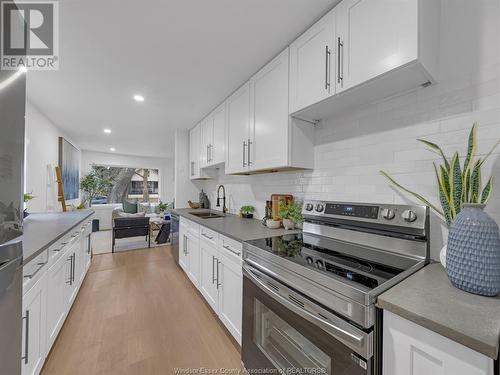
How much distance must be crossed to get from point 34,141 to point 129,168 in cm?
465

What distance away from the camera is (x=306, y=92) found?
4.81ft

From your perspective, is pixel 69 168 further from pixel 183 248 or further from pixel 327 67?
pixel 327 67

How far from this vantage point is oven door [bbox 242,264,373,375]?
0.78 m

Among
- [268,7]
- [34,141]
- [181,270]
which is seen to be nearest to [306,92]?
[268,7]

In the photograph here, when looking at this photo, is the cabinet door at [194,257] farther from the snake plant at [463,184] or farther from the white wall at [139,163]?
the white wall at [139,163]

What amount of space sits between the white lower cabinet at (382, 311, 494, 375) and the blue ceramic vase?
26 cm

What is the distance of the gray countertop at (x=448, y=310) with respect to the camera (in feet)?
1.77

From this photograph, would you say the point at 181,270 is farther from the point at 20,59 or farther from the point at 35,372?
the point at 20,59

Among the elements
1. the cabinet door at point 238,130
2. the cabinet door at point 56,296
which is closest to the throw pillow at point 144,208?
the cabinet door at point 56,296

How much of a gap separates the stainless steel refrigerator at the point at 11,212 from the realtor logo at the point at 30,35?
0.06 metres

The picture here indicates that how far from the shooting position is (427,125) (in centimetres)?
116

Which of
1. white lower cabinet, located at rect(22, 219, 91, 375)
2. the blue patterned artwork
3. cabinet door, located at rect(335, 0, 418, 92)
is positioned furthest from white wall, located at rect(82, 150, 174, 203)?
cabinet door, located at rect(335, 0, 418, 92)

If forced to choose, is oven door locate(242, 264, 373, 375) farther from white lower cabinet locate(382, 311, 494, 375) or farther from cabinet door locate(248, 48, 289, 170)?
cabinet door locate(248, 48, 289, 170)

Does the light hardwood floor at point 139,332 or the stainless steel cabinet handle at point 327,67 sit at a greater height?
the stainless steel cabinet handle at point 327,67
